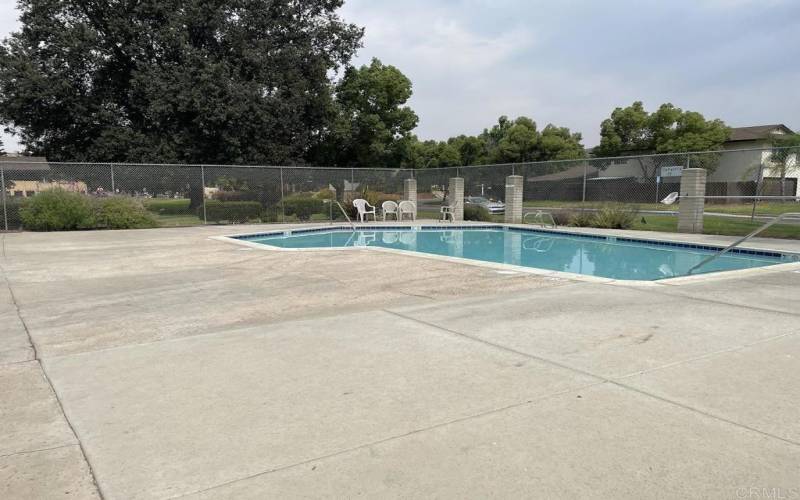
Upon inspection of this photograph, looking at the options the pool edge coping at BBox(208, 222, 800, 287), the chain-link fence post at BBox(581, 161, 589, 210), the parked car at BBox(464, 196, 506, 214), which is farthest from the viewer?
the parked car at BBox(464, 196, 506, 214)

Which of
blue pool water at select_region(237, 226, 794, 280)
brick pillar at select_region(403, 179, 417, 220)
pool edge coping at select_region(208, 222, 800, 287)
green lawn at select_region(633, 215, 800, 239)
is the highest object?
brick pillar at select_region(403, 179, 417, 220)

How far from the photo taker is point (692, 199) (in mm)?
14641

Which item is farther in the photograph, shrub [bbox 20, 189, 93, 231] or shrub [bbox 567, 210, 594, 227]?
shrub [bbox 567, 210, 594, 227]

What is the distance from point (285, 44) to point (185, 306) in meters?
22.6

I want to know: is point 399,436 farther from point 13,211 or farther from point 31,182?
point 31,182

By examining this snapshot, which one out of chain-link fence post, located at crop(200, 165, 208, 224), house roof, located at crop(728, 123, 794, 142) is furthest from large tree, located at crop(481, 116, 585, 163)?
chain-link fence post, located at crop(200, 165, 208, 224)

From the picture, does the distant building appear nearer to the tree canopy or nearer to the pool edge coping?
the pool edge coping

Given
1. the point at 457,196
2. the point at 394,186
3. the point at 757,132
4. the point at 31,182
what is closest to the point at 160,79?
the point at 31,182

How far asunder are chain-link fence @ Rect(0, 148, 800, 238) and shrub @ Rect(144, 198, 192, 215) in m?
0.04

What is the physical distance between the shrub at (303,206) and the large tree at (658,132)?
29.4 meters

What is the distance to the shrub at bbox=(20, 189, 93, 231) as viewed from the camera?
15742mm

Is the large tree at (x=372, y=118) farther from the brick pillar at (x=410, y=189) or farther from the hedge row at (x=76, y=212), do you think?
the hedge row at (x=76, y=212)

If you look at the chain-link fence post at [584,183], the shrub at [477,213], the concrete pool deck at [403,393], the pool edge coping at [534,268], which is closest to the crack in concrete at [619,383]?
the concrete pool deck at [403,393]

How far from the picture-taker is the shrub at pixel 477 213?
2130 centimetres
